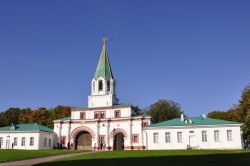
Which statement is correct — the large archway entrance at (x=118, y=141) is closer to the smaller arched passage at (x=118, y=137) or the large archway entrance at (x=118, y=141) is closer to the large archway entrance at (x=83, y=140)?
the smaller arched passage at (x=118, y=137)

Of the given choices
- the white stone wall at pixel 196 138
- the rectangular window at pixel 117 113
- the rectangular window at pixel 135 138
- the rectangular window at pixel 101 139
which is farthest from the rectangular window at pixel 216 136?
the rectangular window at pixel 101 139

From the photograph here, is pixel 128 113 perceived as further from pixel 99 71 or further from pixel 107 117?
pixel 99 71

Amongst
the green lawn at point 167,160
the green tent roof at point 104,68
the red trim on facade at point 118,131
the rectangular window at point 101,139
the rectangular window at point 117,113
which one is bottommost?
the green lawn at point 167,160

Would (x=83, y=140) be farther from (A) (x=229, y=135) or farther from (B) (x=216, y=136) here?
(A) (x=229, y=135)

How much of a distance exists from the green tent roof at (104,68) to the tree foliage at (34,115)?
2560 centimetres

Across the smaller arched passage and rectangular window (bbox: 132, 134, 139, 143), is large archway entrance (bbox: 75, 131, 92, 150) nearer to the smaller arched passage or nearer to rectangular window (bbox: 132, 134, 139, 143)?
the smaller arched passage

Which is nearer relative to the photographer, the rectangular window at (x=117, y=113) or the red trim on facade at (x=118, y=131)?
the red trim on facade at (x=118, y=131)

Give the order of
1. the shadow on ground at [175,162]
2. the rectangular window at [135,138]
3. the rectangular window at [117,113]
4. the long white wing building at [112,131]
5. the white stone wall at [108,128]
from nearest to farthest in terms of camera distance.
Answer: the shadow on ground at [175,162] → the long white wing building at [112,131] → the rectangular window at [135,138] → the white stone wall at [108,128] → the rectangular window at [117,113]

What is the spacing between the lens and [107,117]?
60.7m

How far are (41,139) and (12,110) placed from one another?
3717 cm

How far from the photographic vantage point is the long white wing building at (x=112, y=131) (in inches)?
2077

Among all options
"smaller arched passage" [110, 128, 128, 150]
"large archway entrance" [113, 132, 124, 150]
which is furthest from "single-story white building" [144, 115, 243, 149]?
"large archway entrance" [113, 132, 124, 150]

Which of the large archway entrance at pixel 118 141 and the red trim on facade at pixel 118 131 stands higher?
the red trim on facade at pixel 118 131

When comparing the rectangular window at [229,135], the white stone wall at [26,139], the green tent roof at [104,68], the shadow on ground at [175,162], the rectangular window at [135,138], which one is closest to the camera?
the shadow on ground at [175,162]
